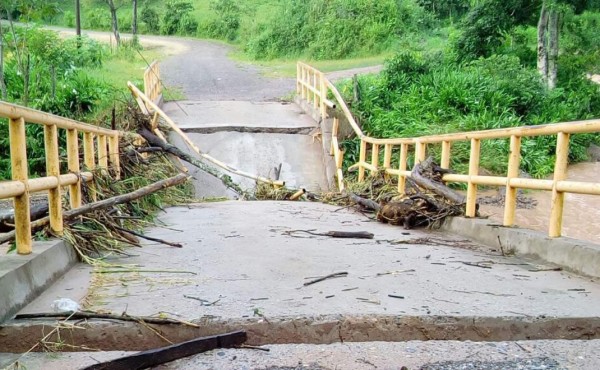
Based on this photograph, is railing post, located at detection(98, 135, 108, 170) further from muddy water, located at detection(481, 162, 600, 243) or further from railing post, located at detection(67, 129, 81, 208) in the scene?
muddy water, located at detection(481, 162, 600, 243)

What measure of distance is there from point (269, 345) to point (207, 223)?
3.82 meters

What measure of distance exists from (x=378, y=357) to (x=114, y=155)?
577 cm

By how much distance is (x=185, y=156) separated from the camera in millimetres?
10250

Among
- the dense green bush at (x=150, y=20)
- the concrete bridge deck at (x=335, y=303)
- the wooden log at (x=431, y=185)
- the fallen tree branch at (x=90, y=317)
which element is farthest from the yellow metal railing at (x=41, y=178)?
the dense green bush at (x=150, y=20)

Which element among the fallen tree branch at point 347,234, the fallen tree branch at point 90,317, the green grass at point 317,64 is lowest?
the fallen tree branch at point 347,234

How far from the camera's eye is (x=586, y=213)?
1024 cm

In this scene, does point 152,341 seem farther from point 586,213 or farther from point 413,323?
point 586,213

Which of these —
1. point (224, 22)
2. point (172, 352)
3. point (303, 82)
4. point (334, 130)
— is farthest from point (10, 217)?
point (224, 22)

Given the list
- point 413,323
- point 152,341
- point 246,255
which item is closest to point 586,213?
point 246,255

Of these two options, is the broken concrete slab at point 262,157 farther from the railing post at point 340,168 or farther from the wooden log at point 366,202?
the wooden log at point 366,202

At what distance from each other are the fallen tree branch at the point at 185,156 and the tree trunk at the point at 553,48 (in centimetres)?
1089

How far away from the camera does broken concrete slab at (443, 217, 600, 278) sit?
3.97 meters

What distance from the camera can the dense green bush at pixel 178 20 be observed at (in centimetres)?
4203

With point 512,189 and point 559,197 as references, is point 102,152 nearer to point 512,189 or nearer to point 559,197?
point 512,189
